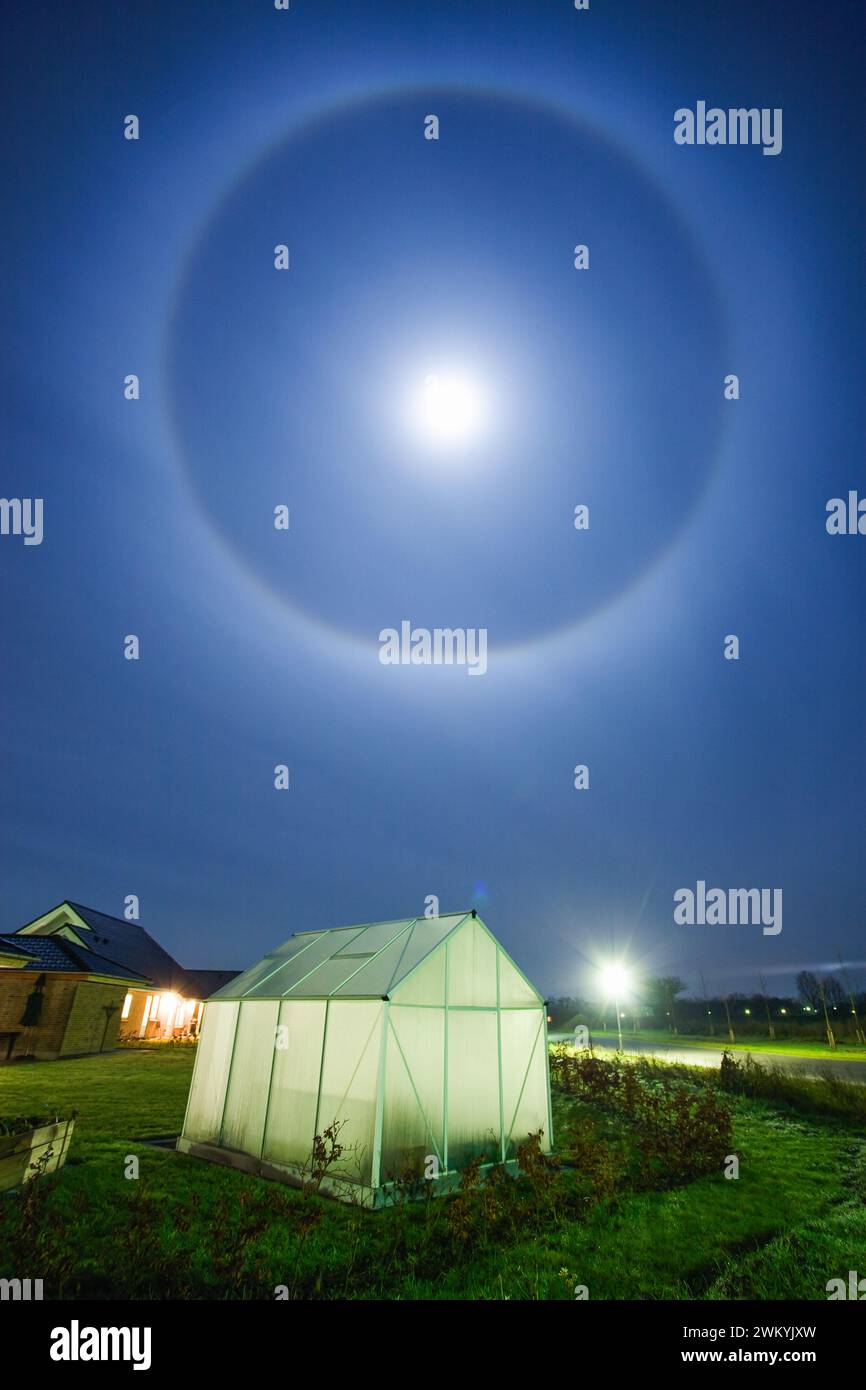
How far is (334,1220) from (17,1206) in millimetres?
4831

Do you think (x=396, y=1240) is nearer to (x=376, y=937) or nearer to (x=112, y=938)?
(x=376, y=937)

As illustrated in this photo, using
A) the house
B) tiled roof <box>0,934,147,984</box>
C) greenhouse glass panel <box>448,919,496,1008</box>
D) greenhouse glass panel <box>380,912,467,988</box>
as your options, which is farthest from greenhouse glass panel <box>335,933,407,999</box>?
tiled roof <box>0,934,147,984</box>

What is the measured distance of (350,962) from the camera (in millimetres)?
14211

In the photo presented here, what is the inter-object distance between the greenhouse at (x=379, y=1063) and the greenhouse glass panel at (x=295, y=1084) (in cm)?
3

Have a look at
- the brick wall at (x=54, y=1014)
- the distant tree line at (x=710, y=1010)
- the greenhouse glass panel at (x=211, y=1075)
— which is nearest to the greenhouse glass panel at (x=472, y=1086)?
the greenhouse glass panel at (x=211, y=1075)

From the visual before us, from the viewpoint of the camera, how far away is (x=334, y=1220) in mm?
9648

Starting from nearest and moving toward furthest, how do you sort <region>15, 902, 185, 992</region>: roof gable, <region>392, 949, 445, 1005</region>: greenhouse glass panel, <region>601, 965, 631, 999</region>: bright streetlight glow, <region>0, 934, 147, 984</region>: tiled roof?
<region>392, 949, 445, 1005</region>: greenhouse glass panel → <region>0, 934, 147, 984</region>: tiled roof → <region>601, 965, 631, 999</region>: bright streetlight glow → <region>15, 902, 185, 992</region>: roof gable

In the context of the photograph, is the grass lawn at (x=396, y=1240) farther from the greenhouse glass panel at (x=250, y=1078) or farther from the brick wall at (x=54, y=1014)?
the brick wall at (x=54, y=1014)

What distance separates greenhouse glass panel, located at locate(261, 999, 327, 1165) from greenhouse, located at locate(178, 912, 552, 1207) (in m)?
0.03

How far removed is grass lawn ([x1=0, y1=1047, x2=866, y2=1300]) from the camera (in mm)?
7359

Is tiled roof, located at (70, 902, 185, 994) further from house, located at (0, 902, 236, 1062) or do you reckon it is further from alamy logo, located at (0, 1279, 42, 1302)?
alamy logo, located at (0, 1279, 42, 1302)

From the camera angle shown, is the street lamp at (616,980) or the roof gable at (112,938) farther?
the roof gable at (112,938)
